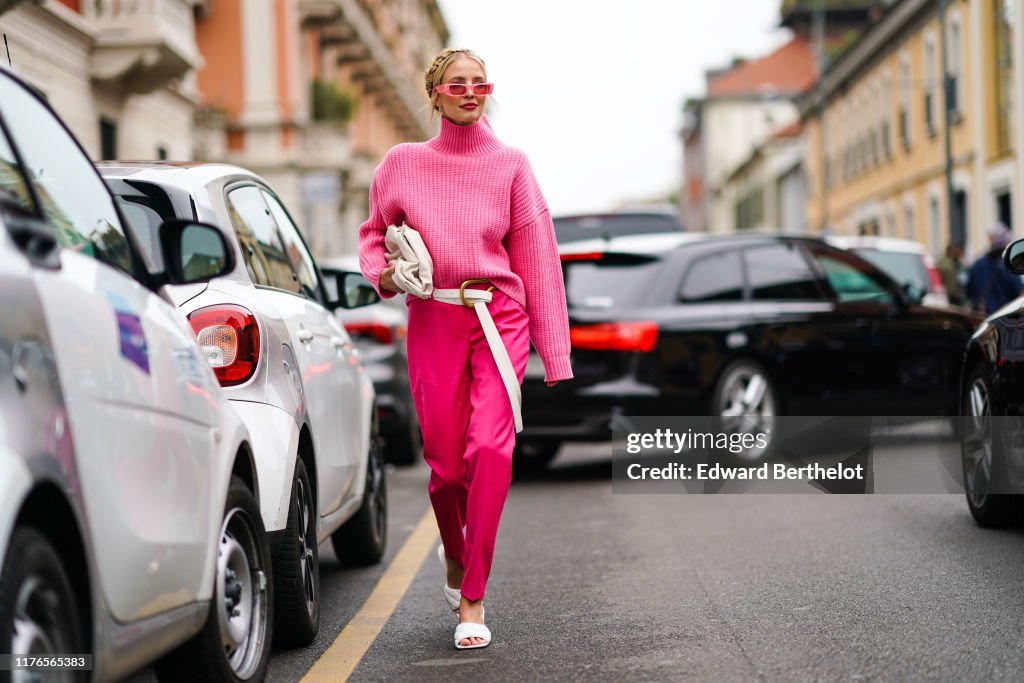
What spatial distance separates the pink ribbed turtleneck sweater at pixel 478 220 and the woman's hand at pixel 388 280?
6 cm

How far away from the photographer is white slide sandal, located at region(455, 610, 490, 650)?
5188 mm

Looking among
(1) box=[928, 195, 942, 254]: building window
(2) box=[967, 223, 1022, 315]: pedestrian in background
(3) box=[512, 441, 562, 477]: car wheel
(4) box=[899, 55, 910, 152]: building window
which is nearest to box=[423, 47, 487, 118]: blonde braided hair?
(3) box=[512, 441, 562, 477]: car wheel

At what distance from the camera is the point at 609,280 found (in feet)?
34.6

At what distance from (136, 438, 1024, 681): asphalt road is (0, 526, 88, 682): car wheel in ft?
6.25

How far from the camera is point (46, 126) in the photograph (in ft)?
12.2

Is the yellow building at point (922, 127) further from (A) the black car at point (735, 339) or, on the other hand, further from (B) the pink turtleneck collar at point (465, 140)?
(B) the pink turtleneck collar at point (465, 140)

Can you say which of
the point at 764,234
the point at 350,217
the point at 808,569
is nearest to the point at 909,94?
the point at 350,217

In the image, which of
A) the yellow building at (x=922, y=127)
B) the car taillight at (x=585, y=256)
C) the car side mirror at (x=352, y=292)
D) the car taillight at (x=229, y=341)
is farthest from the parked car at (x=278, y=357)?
the yellow building at (x=922, y=127)

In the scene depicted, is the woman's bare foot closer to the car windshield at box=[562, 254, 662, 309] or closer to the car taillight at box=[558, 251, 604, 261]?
the car windshield at box=[562, 254, 662, 309]

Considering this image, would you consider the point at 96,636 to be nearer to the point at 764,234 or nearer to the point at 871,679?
the point at 871,679

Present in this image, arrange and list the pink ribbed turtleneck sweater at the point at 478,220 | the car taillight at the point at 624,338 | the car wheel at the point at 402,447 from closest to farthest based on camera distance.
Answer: the pink ribbed turtleneck sweater at the point at 478,220 → the car taillight at the point at 624,338 → the car wheel at the point at 402,447

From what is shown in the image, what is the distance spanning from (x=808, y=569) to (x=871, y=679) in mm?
2097

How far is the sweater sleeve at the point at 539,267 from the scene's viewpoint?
17.7ft

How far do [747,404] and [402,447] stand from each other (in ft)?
10.2
